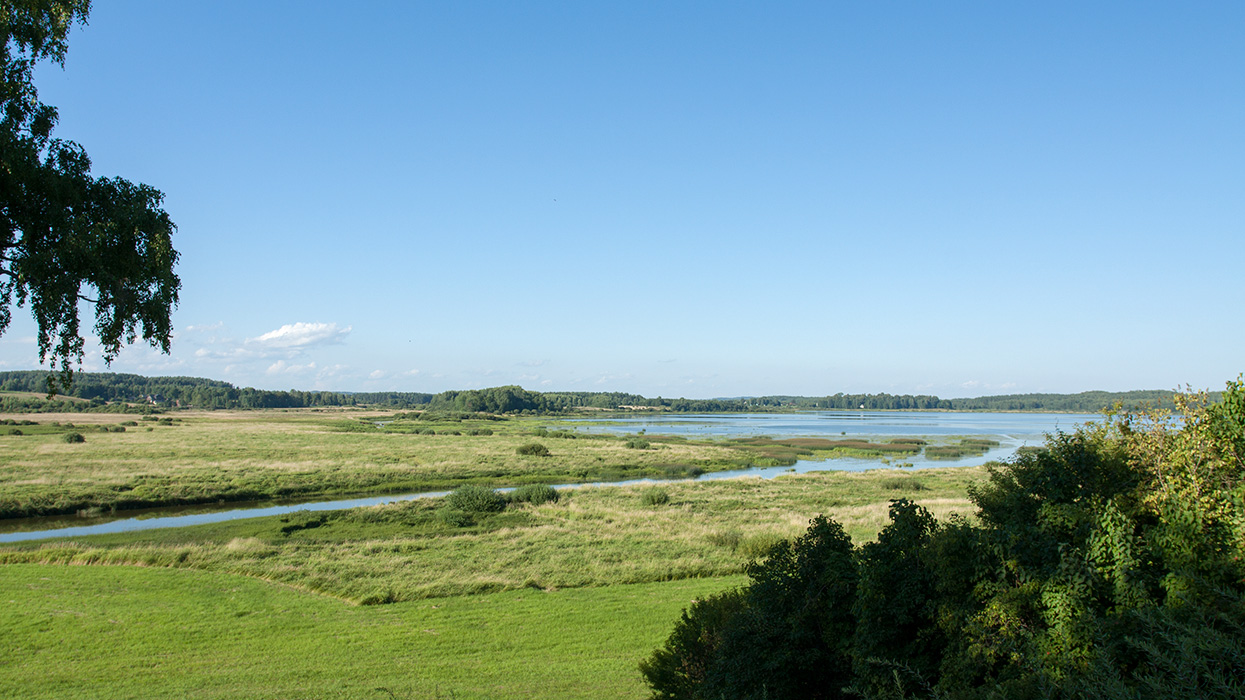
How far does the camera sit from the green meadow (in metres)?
13.1

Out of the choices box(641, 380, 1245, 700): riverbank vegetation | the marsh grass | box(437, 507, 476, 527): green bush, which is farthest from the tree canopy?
the marsh grass

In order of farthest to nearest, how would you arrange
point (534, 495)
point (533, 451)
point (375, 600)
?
point (533, 451), point (534, 495), point (375, 600)

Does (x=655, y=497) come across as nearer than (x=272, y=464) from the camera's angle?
Yes

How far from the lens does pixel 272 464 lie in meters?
58.6

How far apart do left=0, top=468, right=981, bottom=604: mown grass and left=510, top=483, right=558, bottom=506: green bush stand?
78 centimetres

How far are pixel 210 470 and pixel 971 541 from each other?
59.2 meters

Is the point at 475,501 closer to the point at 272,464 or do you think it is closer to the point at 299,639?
the point at 299,639

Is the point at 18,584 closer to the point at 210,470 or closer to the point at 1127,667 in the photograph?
the point at 1127,667

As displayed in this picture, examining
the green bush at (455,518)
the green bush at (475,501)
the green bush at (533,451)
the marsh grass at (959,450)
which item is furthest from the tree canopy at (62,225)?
the marsh grass at (959,450)

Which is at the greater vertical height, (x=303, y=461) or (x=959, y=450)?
(x=303, y=461)

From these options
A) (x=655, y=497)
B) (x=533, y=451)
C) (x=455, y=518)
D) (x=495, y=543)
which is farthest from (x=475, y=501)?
(x=533, y=451)

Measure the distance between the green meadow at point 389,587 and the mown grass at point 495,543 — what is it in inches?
5.6

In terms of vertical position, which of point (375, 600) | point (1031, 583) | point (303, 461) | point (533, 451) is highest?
point (1031, 583)

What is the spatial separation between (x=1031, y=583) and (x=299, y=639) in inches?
604
